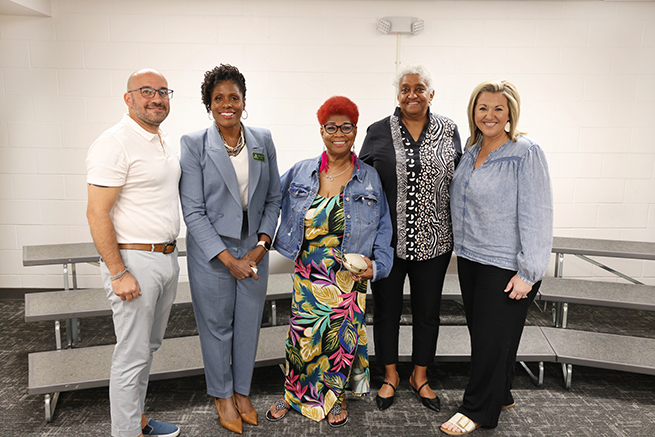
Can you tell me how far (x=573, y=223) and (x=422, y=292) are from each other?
8.42 ft

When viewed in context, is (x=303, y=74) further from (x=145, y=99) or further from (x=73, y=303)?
(x=73, y=303)

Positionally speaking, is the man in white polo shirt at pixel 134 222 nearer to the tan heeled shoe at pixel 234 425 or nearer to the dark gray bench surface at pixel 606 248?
the tan heeled shoe at pixel 234 425

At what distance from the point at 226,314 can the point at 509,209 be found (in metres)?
1.42

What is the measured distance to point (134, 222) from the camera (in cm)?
192

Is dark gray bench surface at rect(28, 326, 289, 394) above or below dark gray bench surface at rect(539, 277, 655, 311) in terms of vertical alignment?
below

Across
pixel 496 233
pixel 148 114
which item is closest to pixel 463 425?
pixel 496 233

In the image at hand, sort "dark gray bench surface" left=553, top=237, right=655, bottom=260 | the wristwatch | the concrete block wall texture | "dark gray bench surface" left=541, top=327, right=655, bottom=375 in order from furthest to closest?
the concrete block wall texture, "dark gray bench surface" left=553, top=237, right=655, bottom=260, "dark gray bench surface" left=541, top=327, right=655, bottom=375, the wristwatch

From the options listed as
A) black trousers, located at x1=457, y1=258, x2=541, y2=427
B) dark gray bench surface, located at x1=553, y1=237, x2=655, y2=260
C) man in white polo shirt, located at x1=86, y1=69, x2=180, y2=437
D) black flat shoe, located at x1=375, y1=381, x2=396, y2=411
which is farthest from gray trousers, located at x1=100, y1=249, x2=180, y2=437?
dark gray bench surface, located at x1=553, y1=237, x2=655, y2=260

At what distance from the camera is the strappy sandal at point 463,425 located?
2.32 meters

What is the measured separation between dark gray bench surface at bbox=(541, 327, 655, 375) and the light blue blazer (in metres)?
2.01

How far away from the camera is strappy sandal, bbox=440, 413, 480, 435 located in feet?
7.63

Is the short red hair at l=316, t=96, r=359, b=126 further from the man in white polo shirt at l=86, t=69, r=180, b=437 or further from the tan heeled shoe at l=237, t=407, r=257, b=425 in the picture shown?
the tan heeled shoe at l=237, t=407, r=257, b=425

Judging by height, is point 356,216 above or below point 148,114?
below

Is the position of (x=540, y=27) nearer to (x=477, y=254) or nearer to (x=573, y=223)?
(x=573, y=223)
